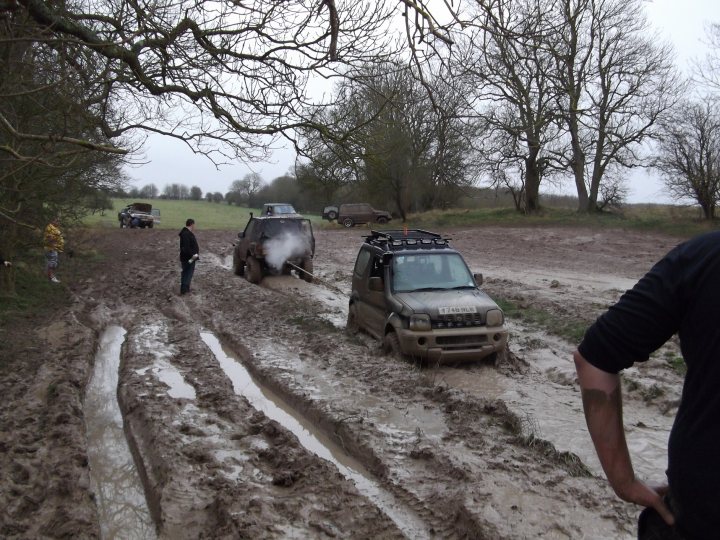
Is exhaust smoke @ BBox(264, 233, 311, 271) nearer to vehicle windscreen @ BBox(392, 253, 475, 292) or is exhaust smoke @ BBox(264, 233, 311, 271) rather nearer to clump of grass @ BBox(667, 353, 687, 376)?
vehicle windscreen @ BBox(392, 253, 475, 292)

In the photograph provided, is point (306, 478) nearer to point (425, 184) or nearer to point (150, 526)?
point (150, 526)

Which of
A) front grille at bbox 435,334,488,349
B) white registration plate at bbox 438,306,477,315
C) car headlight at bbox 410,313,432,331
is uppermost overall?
white registration plate at bbox 438,306,477,315

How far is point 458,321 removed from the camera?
32.7 feet

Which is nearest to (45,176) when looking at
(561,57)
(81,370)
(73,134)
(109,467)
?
(73,134)

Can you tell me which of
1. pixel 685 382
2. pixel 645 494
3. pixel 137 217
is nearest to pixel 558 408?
pixel 645 494

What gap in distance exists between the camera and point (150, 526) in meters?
5.55

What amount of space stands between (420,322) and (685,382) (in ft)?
25.6

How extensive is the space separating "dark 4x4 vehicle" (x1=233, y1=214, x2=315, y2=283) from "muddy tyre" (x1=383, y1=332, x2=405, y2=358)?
32.6ft

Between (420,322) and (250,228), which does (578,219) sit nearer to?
(250,228)

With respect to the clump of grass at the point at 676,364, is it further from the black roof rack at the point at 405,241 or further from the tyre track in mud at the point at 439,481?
the black roof rack at the point at 405,241

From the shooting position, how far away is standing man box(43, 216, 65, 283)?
16469mm

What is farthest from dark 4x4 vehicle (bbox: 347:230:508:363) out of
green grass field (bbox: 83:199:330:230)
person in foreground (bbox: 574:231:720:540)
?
green grass field (bbox: 83:199:330:230)

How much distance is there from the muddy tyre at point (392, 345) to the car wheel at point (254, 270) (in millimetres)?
10549

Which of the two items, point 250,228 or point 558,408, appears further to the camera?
point 250,228
